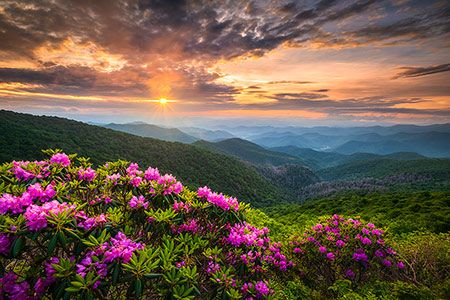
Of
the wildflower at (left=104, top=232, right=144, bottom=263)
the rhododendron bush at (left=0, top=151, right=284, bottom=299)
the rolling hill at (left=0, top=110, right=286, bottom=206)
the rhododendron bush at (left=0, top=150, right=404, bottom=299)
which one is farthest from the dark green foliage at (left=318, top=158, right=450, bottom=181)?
the wildflower at (left=104, top=232, right=144, bottom=263)

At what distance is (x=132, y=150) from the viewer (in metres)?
85.1

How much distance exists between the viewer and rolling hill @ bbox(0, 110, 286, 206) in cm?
6781

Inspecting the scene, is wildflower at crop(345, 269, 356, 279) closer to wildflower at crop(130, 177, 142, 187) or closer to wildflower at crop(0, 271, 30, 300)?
wildflower at crop(130, 177, 142, 187)

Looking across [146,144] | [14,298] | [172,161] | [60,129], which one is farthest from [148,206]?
[60,129]

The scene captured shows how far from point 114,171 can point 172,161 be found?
86319 mm

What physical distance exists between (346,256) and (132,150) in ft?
285

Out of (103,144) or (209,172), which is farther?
(209,172)

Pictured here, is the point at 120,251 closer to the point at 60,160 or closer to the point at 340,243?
the point at 60,160

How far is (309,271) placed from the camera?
7398 mm

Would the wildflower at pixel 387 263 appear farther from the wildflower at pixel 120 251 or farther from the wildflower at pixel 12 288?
the wildflower at pixel 12 288

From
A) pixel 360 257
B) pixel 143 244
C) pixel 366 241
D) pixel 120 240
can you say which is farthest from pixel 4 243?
pixel 366 241

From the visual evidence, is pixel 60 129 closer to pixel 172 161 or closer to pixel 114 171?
pixel 172 161

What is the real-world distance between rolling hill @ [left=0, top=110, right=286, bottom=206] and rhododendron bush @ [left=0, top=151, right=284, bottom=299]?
219ft

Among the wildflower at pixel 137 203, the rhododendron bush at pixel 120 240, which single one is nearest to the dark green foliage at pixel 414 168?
the rhododendron bush at pixel 120 240
